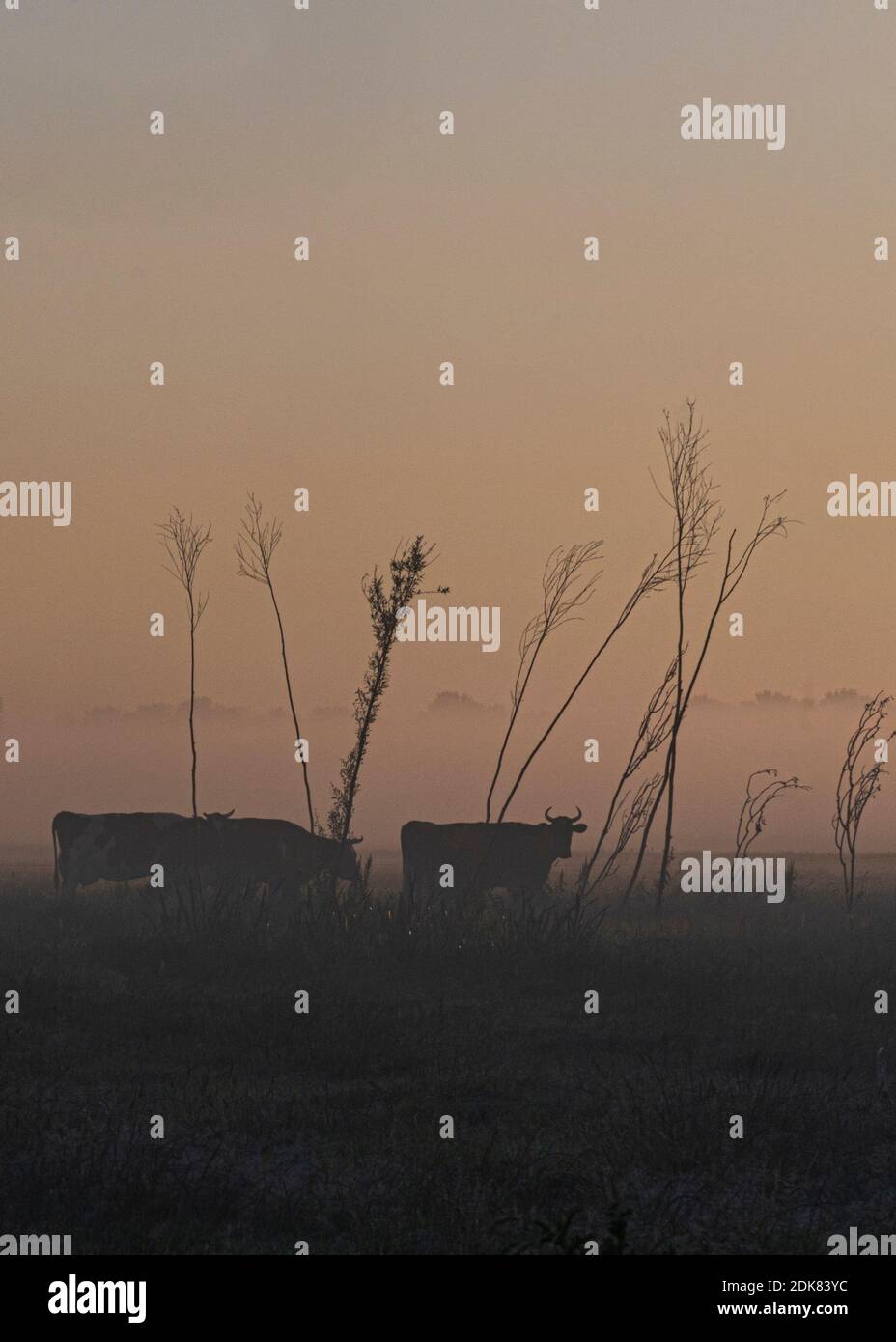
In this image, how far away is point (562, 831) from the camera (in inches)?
993

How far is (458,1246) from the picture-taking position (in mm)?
6746

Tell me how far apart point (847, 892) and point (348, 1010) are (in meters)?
10.8

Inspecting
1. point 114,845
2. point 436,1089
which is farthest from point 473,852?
point 436,1089

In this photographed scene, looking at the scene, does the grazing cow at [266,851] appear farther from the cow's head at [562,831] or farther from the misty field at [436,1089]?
the misty field at [436,1089]

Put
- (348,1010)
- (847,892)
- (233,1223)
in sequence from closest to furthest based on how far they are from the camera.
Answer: (233,1223), (348,1010), (847,892)

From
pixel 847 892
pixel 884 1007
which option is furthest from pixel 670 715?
pixel 884 1007

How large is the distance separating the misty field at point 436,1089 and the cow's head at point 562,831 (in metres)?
8.85

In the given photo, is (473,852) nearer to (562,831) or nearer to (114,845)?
(562,831)

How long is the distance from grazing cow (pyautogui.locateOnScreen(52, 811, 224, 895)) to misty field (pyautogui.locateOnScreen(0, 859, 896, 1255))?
9.75 metres

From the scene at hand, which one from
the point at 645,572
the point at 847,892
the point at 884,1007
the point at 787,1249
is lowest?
the point at 787,1249

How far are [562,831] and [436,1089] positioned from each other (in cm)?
1583

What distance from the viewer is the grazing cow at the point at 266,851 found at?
80.8 ft

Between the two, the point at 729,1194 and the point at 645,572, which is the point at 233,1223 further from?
the point at 645,572

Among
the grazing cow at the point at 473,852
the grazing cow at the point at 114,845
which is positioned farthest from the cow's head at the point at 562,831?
the grazing cow at the point at 114,845
